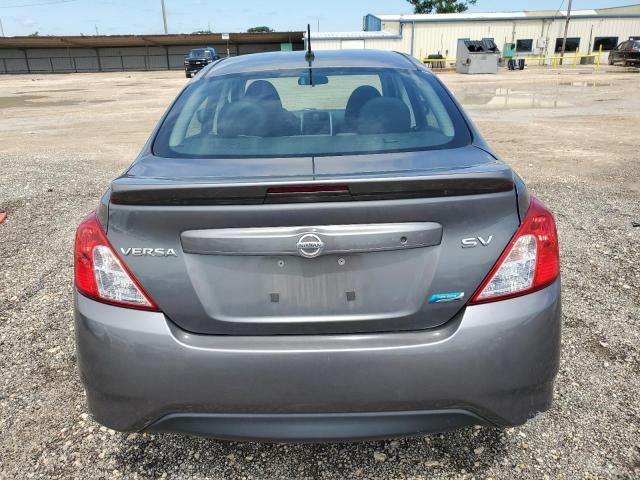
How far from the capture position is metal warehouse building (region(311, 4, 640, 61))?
1854 inches

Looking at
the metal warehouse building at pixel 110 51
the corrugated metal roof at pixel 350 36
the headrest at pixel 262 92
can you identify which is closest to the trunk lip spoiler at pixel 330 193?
the headrest at pixel 262 92

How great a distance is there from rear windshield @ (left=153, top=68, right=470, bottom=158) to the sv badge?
58 centimetres

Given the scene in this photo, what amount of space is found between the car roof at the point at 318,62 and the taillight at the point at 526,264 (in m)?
1.51

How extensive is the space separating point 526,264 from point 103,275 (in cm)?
145

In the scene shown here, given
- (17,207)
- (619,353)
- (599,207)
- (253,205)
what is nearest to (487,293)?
(253,205)

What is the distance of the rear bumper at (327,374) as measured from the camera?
1.71 m

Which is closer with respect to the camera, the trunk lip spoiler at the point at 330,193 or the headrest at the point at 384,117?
the trunk lip spoiler at the point at 330,193

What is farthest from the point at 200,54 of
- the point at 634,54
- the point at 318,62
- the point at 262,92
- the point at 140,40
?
the point at 262,92

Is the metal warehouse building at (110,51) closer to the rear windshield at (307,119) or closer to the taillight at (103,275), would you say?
the rear windshield at (307,119)

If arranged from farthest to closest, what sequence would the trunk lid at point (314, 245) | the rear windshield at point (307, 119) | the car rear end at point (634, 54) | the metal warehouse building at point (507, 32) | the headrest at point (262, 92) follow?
1. the metal warehouse building at point (507, 32)
2. the car rear end at point (634, 54)
3. the headrest at point (262, 92)
4. the rear windshield at point (307, 119)
5. the trunk lid at point (314, 245)

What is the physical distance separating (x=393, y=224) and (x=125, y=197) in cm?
89

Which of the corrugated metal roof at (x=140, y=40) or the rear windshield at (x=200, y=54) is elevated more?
the corrugated metal roof at (x=140, y=40)

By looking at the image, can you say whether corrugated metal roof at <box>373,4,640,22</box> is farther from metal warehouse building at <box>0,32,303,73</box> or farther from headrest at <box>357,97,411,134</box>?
headrest at <box>357,97,411,134</box>

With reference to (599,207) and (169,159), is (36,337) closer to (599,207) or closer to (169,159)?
(169,159)
